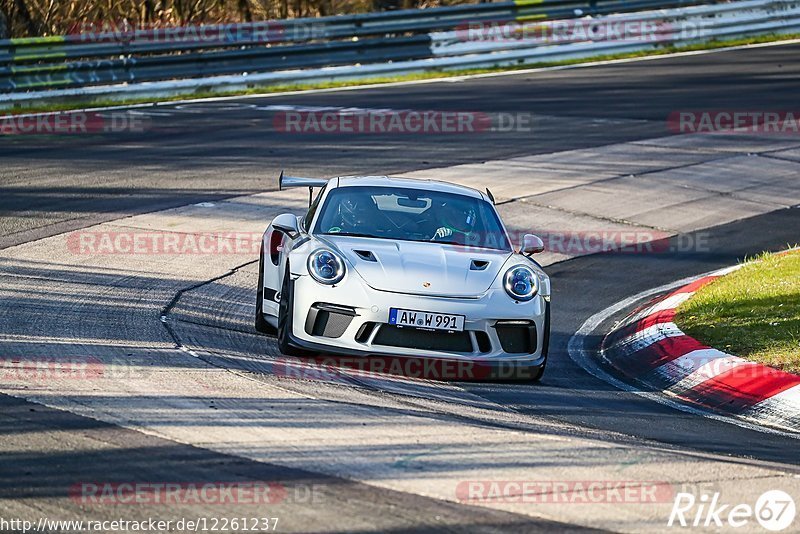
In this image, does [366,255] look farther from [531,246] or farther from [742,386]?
[742,386]

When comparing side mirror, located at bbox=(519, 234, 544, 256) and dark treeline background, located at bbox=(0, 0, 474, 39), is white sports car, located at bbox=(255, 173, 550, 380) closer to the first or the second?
side mirror, located at bbox=(519, 234, 544, 256)

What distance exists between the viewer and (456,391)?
24.3ft

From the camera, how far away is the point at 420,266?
25.7 feet

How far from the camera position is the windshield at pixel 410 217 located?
8625mm

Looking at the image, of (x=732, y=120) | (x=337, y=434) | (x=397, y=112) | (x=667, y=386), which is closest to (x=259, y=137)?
(x=397, y=112)

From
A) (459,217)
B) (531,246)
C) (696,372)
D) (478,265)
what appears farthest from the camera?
(459,217)

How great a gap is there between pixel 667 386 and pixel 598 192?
22.9ft

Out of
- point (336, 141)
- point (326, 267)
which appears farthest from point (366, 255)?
point (336, 141)

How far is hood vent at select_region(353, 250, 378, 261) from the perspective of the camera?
7.90 meters

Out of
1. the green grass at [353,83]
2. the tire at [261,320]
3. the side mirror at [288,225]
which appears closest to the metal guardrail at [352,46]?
the green grass at [353,83]

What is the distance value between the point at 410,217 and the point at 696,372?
2298mm

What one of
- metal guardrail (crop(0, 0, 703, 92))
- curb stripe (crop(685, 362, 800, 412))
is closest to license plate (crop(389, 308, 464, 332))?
curb stripe (crop(685, 362, 800, 412))

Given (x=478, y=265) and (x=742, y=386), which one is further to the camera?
(x=478, y=265)

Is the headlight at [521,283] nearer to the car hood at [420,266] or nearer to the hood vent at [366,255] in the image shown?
the car hood at [420,266]
